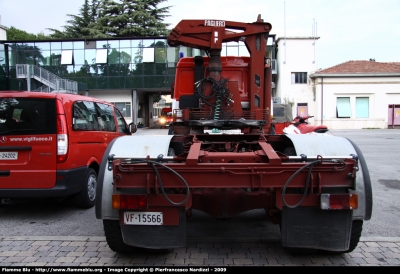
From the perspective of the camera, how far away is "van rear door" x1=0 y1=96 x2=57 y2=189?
207 inches

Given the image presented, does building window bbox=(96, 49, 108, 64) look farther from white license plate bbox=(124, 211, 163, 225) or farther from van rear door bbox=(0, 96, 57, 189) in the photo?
white license plate bbox=(124, 211, 163, 225)

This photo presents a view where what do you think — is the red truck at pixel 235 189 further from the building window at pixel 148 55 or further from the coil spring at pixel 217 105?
the building window at pixel 148 55

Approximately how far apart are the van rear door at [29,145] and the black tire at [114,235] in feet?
6.43

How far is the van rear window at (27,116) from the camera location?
5309mm

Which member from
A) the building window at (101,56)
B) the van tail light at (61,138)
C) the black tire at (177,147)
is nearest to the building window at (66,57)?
the building window at (101,56)

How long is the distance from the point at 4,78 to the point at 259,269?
35799 millimetres

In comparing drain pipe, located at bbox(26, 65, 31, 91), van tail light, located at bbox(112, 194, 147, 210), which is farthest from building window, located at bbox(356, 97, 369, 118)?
van tail light, located at bbox(112, 194, 147, 210)

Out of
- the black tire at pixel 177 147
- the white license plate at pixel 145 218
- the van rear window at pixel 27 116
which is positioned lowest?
the white license plate at pixel 145 218

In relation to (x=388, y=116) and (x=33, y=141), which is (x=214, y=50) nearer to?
(x=33, y=141)

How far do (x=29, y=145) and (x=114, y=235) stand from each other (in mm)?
2460

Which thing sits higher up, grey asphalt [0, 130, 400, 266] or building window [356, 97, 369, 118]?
building window [356, 97, 369, 118]

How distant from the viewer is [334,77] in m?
34.4

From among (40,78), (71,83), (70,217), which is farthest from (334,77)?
(70,217)

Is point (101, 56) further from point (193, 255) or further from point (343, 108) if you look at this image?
point (193, 255)
